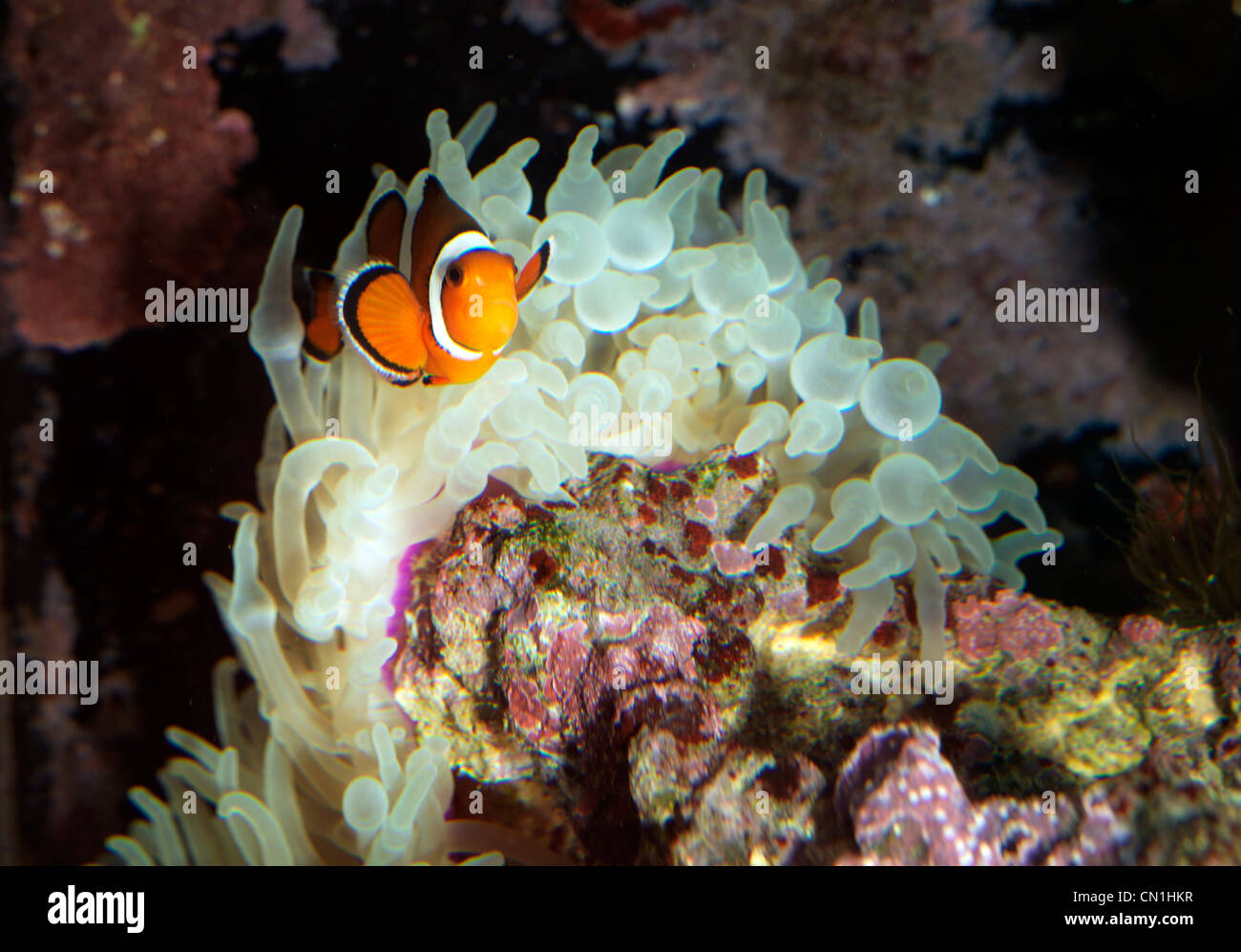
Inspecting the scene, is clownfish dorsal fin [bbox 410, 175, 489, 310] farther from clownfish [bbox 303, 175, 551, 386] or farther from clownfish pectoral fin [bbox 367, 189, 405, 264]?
clownfish pectoral fin [bbox 367, 189, 405, 264]

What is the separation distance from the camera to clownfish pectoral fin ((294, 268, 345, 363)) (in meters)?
1.81

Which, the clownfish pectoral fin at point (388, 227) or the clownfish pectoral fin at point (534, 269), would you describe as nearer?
the clownfish pectoral fin at point (534, 269)

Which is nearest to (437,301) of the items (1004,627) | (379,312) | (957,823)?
(379,312)

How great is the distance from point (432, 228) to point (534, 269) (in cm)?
24

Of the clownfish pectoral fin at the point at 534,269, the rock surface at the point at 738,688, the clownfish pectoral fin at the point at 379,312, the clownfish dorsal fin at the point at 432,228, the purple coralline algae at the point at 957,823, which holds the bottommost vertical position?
the purple coralline algae at the point at 957,823

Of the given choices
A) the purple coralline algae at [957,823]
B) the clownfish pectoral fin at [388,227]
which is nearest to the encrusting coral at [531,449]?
the clownfish pectoral fin at [388,227]

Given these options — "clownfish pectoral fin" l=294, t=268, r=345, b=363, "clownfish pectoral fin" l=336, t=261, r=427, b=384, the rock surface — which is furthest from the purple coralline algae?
"clownfish pectoral fin" l=294, t=268, r=345, b=363

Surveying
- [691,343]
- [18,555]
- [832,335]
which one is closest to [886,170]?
[832,335]

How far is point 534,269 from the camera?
1.70m

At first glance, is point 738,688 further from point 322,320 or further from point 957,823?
point 322,320

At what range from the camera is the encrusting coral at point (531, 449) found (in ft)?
5.74

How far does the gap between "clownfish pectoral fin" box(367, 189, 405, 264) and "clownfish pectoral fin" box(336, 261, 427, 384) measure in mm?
168

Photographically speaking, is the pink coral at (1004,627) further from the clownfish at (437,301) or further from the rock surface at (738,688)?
the clownfish at (437,301)
